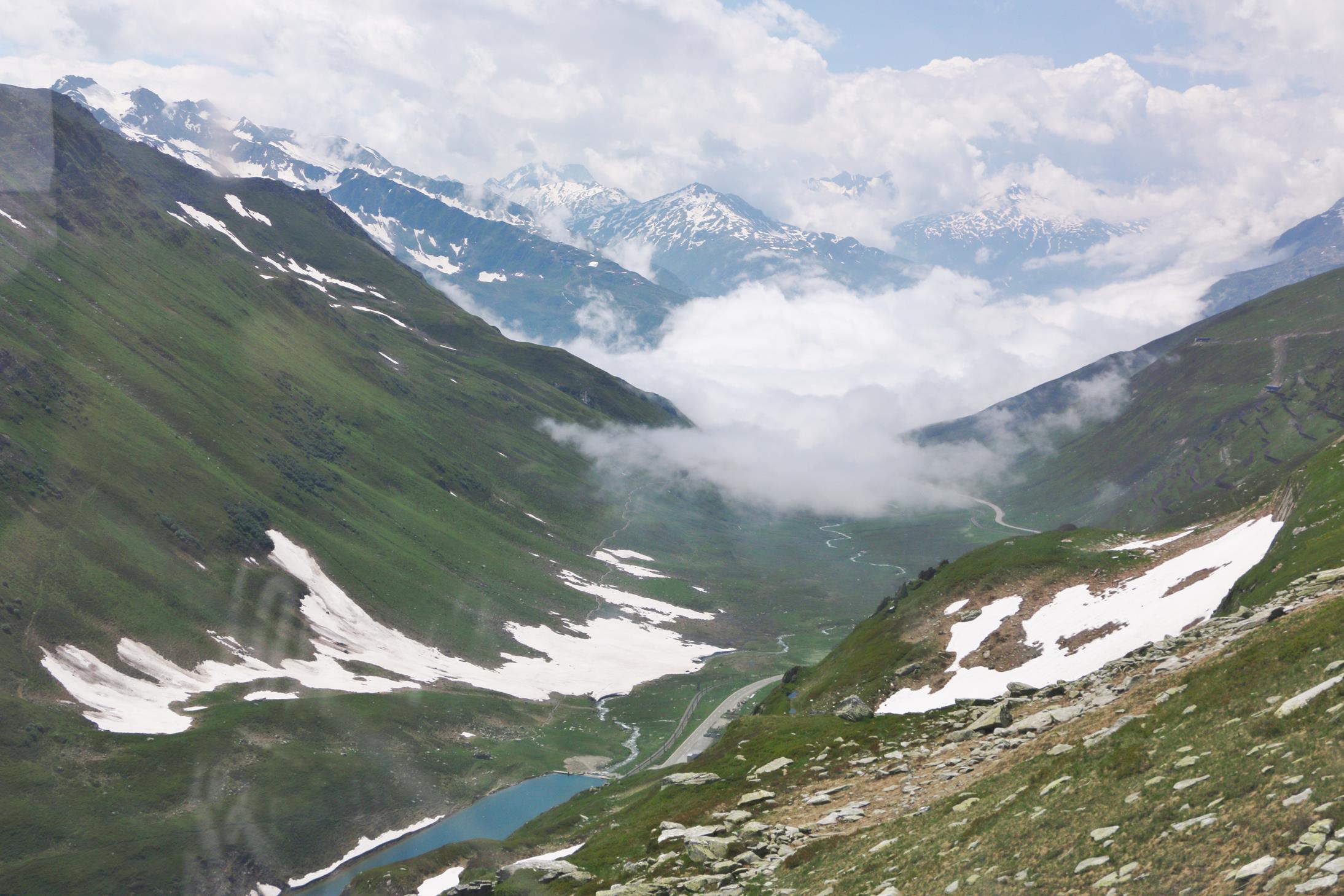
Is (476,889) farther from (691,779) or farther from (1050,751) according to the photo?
(1050,751)

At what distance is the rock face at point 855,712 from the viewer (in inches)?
2994

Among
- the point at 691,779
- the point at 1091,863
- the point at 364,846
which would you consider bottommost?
the point at 364,846

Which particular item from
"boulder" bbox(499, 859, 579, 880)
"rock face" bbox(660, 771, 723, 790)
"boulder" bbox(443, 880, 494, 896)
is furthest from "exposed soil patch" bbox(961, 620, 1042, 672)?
"boulder" bbox(443, 880, 494, 896)

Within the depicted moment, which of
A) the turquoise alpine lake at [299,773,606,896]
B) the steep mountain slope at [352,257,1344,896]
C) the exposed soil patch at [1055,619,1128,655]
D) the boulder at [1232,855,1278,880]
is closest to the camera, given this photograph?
the boulder at [1232,855,1278,880]

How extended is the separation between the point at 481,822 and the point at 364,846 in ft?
68.6

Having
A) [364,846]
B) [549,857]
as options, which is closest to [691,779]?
[549,857]

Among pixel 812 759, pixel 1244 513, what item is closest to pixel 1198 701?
pixel 812 759

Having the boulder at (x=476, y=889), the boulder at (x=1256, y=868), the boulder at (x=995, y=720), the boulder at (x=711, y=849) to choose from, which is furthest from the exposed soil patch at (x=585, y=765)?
the boulder at (x=1256, y=868)

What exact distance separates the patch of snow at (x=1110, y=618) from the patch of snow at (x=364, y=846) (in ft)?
269

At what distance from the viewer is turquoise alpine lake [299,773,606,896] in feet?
399

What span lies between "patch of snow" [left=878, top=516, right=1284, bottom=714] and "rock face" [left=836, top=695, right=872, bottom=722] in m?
3.67

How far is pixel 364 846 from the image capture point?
13025 centimetres

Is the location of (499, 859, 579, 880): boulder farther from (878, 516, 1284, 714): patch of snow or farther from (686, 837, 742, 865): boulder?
(878, 516, 1284, 714): patch of snow

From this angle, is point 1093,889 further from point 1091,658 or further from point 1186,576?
point 1186,576
